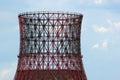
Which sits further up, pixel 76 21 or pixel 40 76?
pixel 76 21

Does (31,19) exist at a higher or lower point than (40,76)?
higher

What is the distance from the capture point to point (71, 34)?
98.4 meters

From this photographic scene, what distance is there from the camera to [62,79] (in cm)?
9806

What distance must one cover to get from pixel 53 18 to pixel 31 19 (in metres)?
3.19

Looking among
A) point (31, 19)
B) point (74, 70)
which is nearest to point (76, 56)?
point (74, 70)

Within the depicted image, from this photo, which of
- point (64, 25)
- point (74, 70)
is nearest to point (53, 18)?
point (64, 25)

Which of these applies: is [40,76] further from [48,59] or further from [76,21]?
[76,21]

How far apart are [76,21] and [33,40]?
6.75 m

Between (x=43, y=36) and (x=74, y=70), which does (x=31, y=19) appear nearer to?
(x=43, y=36)

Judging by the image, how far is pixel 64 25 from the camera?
3875 inches

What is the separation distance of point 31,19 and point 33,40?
3038 millimetres

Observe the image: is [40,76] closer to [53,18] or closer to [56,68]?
[56,68]

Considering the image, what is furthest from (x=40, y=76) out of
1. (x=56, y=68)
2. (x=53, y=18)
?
(x=53, y=18)

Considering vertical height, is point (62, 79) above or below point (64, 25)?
below
